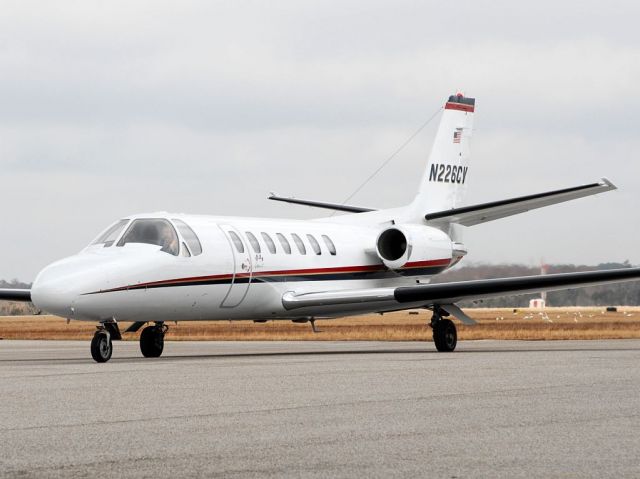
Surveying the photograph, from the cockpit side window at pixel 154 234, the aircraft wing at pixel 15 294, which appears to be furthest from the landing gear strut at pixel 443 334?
the aircraft wing at pixel 15 294

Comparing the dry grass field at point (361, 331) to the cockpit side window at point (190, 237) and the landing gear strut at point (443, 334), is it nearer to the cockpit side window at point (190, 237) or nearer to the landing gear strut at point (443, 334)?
the landing gear strut at point (443, 334)

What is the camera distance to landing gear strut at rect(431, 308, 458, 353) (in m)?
24.5

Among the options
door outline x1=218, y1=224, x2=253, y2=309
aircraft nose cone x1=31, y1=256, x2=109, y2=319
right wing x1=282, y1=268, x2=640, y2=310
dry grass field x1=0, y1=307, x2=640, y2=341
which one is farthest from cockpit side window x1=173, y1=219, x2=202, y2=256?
dry grass field x1=0, y1=307, x2=640, y2=341

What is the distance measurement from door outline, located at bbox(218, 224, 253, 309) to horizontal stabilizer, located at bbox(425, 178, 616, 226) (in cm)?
607

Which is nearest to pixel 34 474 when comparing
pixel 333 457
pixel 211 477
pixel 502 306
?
pixel 211 477

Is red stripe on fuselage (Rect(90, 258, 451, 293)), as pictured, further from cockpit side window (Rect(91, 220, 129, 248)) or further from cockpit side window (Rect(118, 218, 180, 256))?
cockpit side window (Rect(91, 220, 129, 248))

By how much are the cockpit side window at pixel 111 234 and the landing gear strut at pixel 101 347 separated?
203 cm

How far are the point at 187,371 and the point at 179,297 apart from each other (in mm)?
5124

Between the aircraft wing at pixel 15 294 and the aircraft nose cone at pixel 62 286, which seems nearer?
the aircraft nose cone at pixel 62 286

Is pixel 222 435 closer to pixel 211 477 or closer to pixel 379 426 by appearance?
pixel 379 426

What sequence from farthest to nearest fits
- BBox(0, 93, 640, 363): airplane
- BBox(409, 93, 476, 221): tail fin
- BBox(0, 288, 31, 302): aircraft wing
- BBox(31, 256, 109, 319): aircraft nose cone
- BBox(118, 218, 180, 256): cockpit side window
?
BBox(409, 93, 476, 221): tail fin
BBox(0, 288, 31, 302): aircraft wing
BBox(118, 218, 180, 256): cockpit side window
BBox(0, 93, 640, 363): airplane
BBox(31, 256, 109, 319): aircraft nose cone

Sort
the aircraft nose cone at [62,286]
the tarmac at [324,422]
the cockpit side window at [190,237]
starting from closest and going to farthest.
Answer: the tarmac at [324,422] → the aircraft nose cone at [62,286] → the cockpit side window at [190,237]

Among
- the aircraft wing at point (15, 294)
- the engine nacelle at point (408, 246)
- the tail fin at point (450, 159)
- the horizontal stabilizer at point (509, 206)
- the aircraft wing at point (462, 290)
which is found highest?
the tail fin at point (450, 159)

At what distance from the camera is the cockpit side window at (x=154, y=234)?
2169 cm
